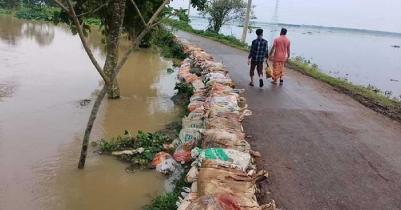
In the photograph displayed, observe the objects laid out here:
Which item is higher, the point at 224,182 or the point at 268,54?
the point at 268,54

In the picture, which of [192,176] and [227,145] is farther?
[227,145]

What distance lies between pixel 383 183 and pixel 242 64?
9163mm

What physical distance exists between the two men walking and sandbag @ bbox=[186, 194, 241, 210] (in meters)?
6.14

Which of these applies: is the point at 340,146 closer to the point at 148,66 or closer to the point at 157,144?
the point at 157,144

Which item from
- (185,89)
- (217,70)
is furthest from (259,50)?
(185,89)

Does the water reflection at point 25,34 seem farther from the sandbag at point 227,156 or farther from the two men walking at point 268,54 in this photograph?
the sandbag at point 227,156

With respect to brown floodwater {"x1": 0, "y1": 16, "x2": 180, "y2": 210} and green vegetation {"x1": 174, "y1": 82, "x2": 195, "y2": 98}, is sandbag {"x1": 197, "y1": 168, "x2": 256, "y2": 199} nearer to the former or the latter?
brown floodwater {"x1": 0, "y1": 16, "x2": 180, "y2": 210}

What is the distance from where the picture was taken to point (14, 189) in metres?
4.18

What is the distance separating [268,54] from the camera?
361 inches

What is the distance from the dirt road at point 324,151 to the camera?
3994 mm

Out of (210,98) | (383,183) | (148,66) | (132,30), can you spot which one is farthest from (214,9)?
(383,183)

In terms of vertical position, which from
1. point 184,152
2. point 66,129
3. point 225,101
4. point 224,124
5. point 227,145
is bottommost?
point 66,129

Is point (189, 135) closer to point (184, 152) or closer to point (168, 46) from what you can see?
point (184, 152)

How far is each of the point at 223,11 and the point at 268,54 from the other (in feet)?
62.0
